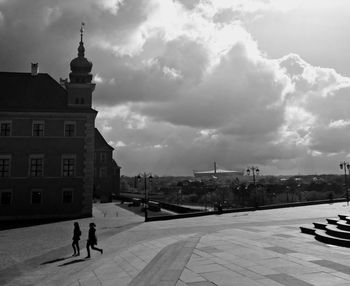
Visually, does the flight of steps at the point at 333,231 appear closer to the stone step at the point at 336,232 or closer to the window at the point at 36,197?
the stone step at the point at 336,232

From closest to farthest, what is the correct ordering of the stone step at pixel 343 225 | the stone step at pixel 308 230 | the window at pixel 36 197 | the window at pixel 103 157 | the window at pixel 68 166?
1. the stone step at pixel 343 225
2. the stone step at pixel 308 230
3. the window at pixel 36 197
4. the window at pixel 68 166
5. the window at pixel 103 157

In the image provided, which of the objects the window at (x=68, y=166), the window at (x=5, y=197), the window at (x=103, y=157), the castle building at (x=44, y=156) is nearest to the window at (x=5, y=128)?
the castle building at (x=44, y=156)

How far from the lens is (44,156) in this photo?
132ft

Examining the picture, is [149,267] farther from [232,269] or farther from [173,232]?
[173,232]

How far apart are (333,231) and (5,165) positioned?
3456cm

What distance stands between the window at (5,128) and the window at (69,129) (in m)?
6.05

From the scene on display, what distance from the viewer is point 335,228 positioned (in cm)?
1800

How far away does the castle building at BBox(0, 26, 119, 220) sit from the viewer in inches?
1561

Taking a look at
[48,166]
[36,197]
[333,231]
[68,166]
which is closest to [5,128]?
[48,166]

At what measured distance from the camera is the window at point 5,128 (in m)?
40.1

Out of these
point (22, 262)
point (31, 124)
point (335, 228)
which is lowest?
point (22, 262)

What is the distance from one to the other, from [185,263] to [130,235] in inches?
457

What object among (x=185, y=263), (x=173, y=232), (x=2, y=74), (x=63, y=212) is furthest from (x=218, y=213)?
(x=2, y=74)

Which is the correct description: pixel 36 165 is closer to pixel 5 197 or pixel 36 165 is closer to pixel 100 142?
pixel 5 197
